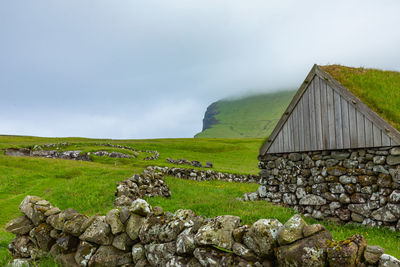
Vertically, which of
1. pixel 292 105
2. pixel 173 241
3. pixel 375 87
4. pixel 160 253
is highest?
pixel 375 87

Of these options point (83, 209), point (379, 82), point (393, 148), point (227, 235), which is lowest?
point (83, 209)

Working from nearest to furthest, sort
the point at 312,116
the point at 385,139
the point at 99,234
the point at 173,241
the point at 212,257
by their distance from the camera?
the point at 212,257 → the point at 173,241 → the point at 99,234 → the point at 385,139 → the point at 312,116

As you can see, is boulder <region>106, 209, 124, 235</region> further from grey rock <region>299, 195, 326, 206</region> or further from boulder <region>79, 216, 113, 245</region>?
grey rock <region>299, 195, 326, 206</region>

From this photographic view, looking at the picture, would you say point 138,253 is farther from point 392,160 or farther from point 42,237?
point 392,160

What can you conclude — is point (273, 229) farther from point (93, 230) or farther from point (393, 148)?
point (393, 148)

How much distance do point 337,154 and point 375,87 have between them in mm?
3742

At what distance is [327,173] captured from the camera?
429 inches

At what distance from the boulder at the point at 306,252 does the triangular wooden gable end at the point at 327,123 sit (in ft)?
22.7

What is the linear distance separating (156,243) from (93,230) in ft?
5.23

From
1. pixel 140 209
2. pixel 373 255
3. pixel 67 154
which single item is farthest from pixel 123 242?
pixel 67 154

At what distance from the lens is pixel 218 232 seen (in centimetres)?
467

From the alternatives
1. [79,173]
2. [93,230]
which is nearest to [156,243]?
[93,230]

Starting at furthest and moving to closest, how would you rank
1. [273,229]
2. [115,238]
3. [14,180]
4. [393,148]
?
[14,180] < [393,148] < [115,238] < [273,229]

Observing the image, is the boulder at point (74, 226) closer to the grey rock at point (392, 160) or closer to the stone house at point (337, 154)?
the stone house at point (337, 154)
